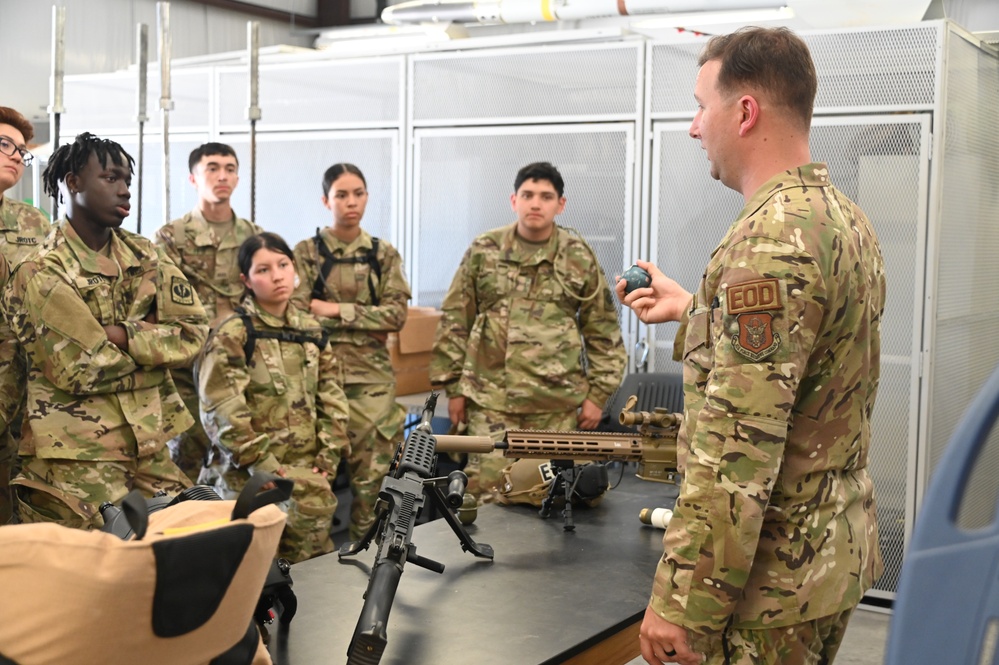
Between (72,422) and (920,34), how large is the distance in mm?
3364

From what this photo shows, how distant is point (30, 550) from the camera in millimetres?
1080

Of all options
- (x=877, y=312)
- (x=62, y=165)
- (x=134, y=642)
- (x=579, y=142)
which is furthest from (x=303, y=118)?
(x=134, y=642)

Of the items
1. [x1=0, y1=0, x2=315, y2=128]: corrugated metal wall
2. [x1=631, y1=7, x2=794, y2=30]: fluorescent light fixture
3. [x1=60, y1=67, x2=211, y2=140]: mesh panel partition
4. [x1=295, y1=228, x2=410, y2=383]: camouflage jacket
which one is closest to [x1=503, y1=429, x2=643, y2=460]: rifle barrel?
[x1=295, y1=228, x2=410, y2=383]: camouflage jacket

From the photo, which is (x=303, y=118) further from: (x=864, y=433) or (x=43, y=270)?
(x=864, y=433)

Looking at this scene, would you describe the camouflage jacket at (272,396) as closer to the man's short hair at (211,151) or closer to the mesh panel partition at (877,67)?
the man's short hair at (211,151)

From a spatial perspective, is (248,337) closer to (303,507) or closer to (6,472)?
(303,507)

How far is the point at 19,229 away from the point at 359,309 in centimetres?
129

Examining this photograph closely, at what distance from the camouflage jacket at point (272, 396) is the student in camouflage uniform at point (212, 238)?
59 cm

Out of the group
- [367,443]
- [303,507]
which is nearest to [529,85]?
[367,443]

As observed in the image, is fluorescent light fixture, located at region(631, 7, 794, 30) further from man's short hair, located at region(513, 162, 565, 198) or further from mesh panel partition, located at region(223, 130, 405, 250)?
mesh panel partition, located at region(223, 130, 405, 250)

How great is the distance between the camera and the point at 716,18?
224 inches

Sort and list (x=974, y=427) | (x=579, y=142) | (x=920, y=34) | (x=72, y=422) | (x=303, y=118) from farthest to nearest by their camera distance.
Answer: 1. (x=303, y=118)
2. (x=579, y=142)
3. (x=920, y=34)
4. (x=72, y=422)
5. (x=974, y=427)

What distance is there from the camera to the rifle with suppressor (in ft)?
5.30

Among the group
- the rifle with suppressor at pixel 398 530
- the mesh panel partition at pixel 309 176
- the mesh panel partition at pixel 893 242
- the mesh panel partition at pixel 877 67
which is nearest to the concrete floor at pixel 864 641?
the mesh panel partition at pixel 893 242
